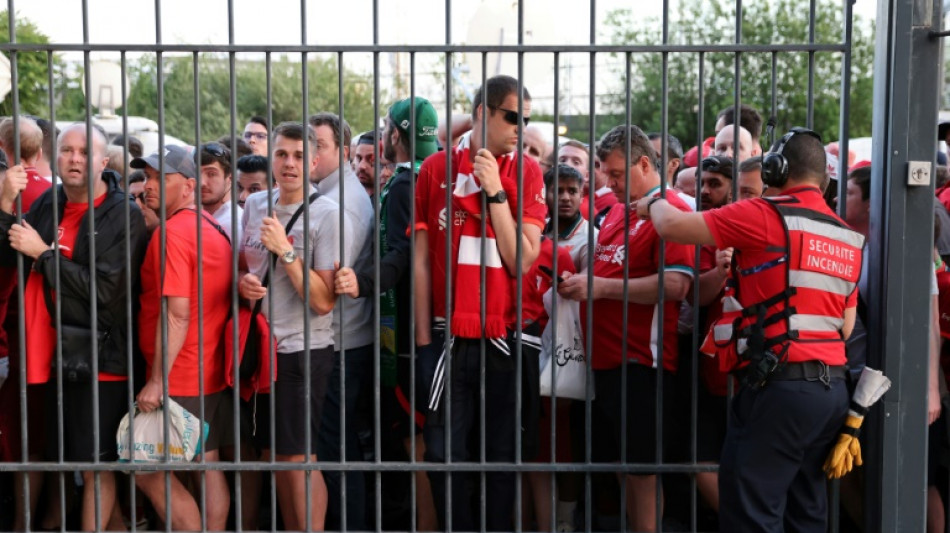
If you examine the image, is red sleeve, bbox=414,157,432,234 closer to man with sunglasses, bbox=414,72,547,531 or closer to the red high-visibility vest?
man with sunglasses, bbox=414,72,547,531

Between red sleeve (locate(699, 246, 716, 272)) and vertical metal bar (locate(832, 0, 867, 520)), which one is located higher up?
vertical metal bar (locate(832, 0, 867, 520))

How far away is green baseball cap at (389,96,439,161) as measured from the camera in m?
5.68

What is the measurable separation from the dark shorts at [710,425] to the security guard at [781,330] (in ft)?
3.74

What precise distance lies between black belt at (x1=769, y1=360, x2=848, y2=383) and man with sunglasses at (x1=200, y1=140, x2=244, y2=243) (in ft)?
9.23

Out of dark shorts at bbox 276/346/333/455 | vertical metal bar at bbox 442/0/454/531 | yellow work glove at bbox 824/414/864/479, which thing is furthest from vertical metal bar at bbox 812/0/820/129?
dark shorts at bbox 276/346/333/455

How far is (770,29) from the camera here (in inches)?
1275

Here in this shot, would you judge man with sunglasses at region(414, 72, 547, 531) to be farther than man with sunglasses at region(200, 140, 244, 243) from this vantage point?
No

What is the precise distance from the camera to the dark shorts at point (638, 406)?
5.21 m

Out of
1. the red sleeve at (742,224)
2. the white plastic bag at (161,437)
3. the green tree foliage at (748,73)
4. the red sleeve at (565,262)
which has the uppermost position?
the green tree foliage at (748,73)

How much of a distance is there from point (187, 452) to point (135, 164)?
4.63ft

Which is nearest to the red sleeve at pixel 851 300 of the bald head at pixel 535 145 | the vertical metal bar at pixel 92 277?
the vertical metal bar at pixel 92 277

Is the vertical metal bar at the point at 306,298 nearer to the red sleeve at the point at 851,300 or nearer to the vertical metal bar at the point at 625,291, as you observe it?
the vertical metal bar at the point at 625,291

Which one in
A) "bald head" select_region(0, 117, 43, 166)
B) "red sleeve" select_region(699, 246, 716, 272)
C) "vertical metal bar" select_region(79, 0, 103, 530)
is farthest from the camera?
"bald head" select_region(0, 117, 43, 166)

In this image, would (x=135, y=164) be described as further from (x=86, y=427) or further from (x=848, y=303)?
(x=848, y=303)
